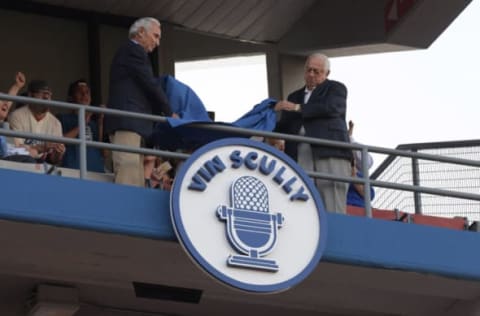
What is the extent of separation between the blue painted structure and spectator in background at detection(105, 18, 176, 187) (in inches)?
21.7

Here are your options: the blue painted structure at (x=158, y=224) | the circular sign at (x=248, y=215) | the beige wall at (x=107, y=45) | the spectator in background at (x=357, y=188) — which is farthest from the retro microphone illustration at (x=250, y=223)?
the beige wall at (x=107, y=45)

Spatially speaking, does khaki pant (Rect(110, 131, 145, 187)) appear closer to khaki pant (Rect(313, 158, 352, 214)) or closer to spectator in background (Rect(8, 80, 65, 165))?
spectator in background (Rect(8, 80, 65, 165))

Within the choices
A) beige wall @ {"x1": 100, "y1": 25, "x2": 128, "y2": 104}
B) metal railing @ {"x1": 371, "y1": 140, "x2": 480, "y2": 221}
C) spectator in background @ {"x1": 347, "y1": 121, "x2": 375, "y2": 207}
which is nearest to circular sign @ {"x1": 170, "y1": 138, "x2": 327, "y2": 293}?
spectator in background @ {"x1": 347, "y1": 121, "x2": 375, "y2": 207}

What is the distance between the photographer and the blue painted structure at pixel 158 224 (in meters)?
15.0

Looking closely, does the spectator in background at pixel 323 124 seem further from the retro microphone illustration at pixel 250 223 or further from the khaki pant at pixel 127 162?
the khaki pant at pixel 127 162

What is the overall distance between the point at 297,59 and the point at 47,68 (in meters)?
3.71

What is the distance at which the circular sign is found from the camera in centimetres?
1543

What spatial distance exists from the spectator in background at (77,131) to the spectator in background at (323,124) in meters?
2.02

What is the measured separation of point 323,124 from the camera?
55.2 feet

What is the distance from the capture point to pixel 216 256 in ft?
50.6

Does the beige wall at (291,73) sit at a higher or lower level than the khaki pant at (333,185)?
higher

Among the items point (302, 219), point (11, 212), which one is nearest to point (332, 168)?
point (302, 219)

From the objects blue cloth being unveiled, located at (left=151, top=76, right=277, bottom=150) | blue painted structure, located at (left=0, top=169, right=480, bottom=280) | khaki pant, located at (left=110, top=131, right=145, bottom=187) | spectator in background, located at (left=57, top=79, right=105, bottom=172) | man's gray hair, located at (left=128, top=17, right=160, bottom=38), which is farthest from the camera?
spectator in background, located at (left=57, top=79, right=105, bottom=172)

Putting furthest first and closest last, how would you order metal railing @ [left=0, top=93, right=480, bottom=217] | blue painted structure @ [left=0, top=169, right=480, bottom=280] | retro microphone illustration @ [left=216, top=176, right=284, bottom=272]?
retro microphone illustration @ [left=216, top=176, right=284, bottom=272] < metal railing @ [left=0, top=93, right=480, bottom=217] < blue painted structure @ [left=0, top=169, right=480, bottom=280]
